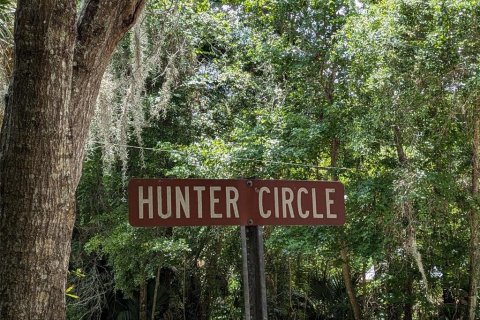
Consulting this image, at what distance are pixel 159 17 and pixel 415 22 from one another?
13.4 feet

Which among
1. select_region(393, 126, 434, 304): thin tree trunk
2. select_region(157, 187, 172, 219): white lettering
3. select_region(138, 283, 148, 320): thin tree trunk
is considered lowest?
select_region(138, 283, 148, 320): thin tree trunk

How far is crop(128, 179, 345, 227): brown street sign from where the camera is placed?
2.41 m

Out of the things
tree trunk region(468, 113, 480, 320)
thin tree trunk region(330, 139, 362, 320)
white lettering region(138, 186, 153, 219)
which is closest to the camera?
white lettering region(138, 186, 153, 219)

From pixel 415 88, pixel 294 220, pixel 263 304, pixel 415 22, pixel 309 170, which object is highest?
pixel 415 22

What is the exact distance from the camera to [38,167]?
254 centimetres

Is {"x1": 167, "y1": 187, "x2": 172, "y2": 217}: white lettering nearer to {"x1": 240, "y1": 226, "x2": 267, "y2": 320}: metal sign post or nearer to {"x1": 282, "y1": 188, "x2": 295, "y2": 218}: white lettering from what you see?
{"x1": 240, "y1": 226, "x2": 267, "y2": 320}: metal sign post

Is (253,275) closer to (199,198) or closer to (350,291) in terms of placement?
(199,198)

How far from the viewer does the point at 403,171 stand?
22.1ft

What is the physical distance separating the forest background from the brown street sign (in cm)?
329

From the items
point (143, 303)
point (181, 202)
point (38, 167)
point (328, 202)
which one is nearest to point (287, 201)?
point (328, 202)

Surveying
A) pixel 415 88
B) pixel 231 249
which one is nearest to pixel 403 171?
pixel 415 88

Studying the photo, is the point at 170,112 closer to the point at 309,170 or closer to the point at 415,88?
the point at 309,170

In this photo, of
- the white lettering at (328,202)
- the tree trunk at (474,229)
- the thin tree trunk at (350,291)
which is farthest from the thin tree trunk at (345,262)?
the white lettering at (328,202)

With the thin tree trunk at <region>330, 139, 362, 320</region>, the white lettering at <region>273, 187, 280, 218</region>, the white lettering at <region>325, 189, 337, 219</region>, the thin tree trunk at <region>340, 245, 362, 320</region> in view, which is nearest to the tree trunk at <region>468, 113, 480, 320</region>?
the thin tree trunk at <region>330, 139, 362, 320</region>
